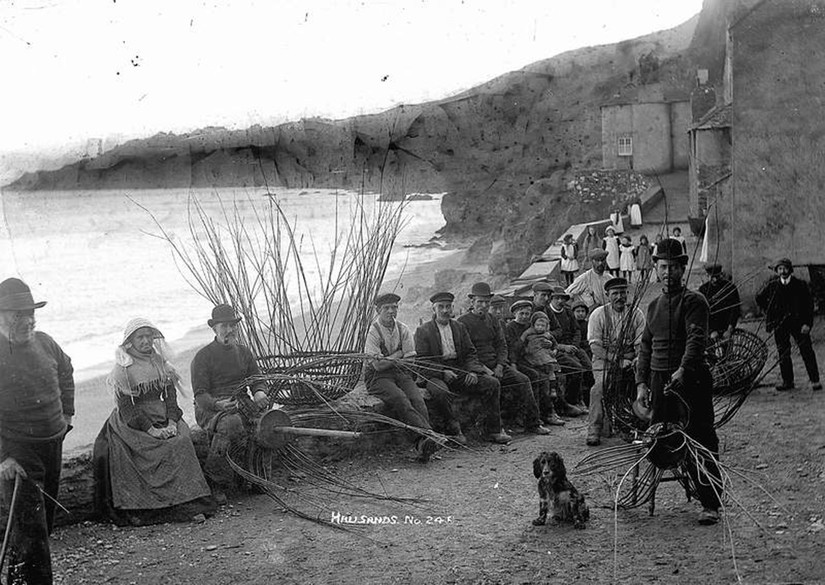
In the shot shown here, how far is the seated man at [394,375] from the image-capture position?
5.71 metres

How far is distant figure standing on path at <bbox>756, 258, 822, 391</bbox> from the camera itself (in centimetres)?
624

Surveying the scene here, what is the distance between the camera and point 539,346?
6699 millimetres

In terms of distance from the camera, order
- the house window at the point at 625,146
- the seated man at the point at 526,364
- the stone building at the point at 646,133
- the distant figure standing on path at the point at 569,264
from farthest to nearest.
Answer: the house window at the point at 625,146 → the stone building at the point at 646,133 → the distant figure standing on path at the point at 569,264 → the seated man at the point at 526,364

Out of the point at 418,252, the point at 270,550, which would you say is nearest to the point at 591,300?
the point at 270,550

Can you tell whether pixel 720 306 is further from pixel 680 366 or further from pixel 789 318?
pixel 680 366

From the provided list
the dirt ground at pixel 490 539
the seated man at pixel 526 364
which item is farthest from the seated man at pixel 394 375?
the seated man at pixel 526 364

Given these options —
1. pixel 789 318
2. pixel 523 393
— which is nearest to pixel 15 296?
pixel 523 393

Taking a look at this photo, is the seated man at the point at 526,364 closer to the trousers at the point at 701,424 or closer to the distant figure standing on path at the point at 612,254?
the trousers at the point at 701,424

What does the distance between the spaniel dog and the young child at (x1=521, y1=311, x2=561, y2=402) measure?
2.40m

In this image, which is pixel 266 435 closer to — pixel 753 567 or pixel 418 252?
pixel 753 567

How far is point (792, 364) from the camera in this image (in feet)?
21.5

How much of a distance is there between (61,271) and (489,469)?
22.6 meters

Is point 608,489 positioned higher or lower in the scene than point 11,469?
lower

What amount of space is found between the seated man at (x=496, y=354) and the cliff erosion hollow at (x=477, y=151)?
40.2 inches
